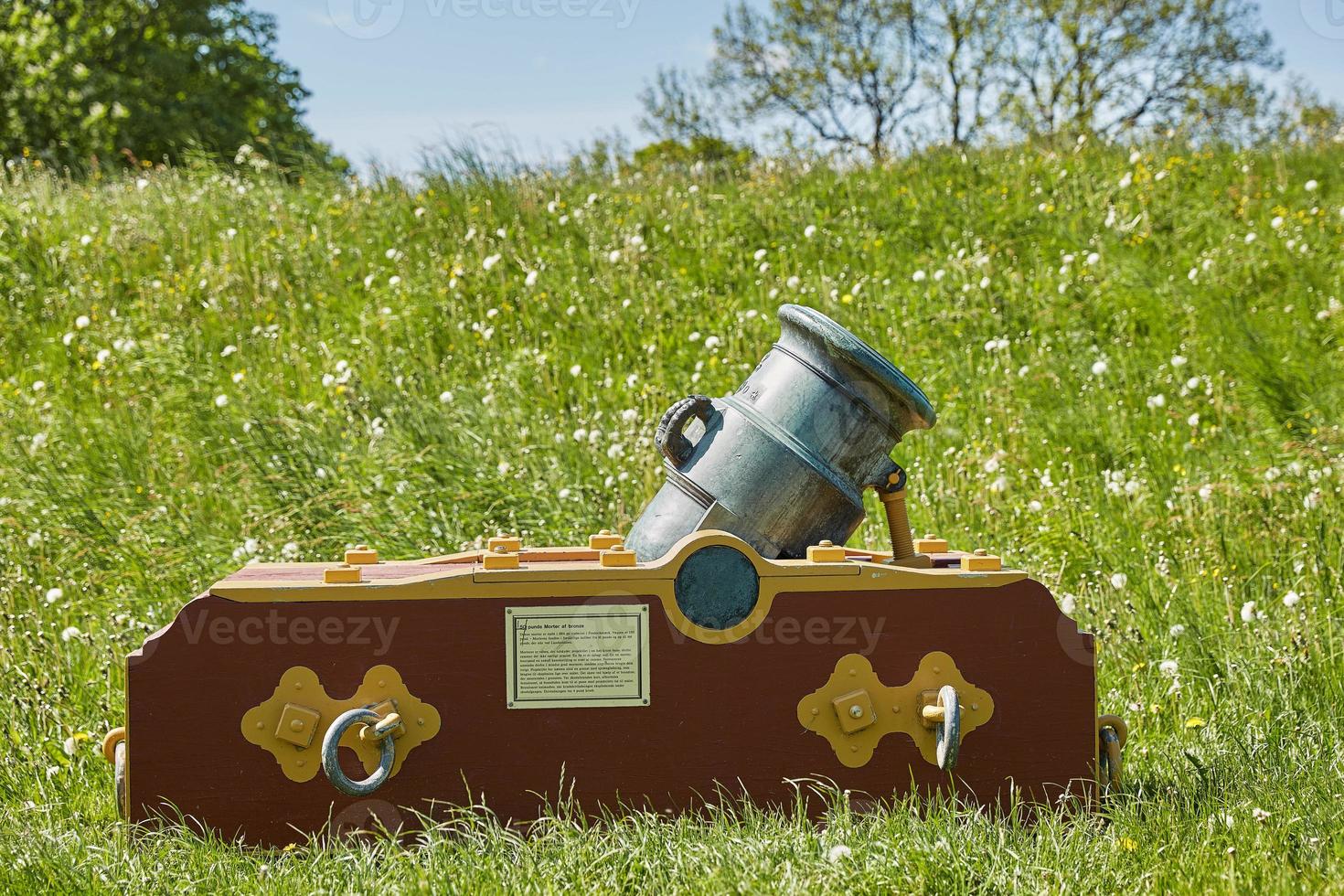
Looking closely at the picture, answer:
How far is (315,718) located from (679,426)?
3.64 ft

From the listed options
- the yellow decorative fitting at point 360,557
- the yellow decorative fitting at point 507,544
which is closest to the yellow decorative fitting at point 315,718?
the yellow decorative fitting at point 360,557

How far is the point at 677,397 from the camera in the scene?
6.84m

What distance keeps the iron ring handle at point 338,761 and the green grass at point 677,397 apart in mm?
159

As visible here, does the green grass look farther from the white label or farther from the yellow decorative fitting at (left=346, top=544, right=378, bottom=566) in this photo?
the yellow decorative fitting at (left=346, top=544, right=378, bottom=566)

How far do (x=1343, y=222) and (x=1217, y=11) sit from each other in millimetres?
21786

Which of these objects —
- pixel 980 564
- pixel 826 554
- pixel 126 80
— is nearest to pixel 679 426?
pixel 826 554

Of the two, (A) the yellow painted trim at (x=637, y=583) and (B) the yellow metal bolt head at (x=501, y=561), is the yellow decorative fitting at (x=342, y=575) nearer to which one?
(A) the yellow painted trim at (x=637, y=583)

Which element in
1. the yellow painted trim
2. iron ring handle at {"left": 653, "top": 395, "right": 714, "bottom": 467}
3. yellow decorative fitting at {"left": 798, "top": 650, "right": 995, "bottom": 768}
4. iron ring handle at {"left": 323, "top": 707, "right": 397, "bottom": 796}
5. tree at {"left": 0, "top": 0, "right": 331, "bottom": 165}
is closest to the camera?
iron ring handle at {"left": 323, "top": 707, "right": 397, "bottom": 796}

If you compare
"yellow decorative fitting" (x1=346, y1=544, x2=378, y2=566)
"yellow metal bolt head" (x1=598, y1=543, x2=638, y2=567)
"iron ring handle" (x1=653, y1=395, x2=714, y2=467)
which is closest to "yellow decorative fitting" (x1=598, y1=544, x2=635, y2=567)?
"yellow metal bolt head" (x1=598, y1=543, x2=638, y2=567)

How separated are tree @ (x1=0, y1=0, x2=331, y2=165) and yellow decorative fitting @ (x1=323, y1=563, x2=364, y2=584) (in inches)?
766

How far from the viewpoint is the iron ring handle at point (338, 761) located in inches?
104

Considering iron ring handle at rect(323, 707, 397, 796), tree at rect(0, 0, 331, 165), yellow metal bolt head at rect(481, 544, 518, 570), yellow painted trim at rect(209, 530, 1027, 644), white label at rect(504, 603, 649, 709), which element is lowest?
iron ring handle at rect(323, 707, 397, 796)

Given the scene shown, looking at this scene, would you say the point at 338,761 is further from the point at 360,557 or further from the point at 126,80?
the point at 126,80

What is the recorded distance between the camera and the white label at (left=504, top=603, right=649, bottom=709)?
9.24 ft
